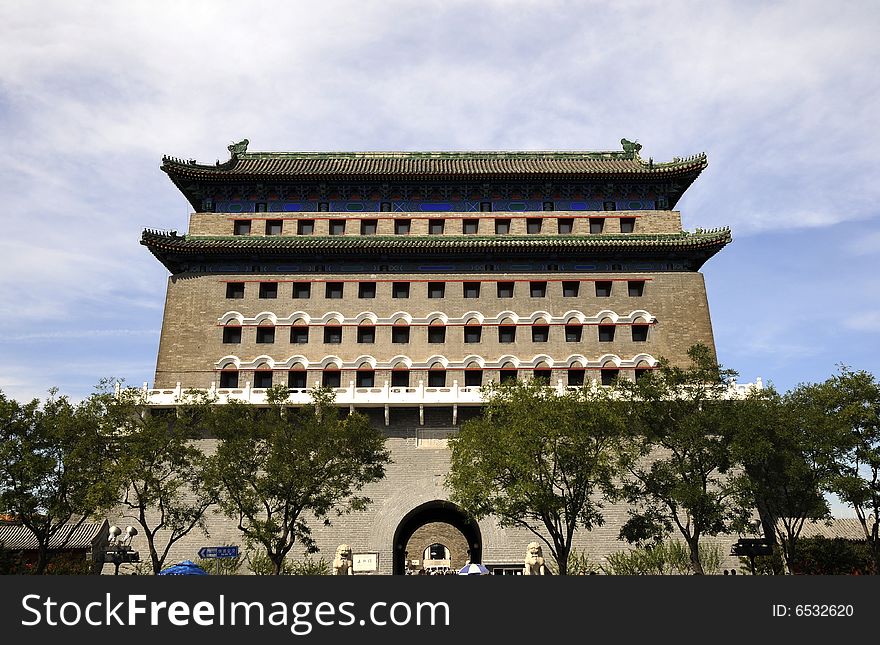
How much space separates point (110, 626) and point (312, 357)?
30231 mm

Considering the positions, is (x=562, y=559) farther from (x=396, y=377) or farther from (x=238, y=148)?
(x=238, y=148)

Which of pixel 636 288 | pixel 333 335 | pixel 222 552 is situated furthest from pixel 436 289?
pixel 222 552

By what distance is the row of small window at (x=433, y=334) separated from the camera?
45.1 metres

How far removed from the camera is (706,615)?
14742 millimetres

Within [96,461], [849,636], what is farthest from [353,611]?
[96,461]

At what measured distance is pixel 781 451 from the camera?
3181 centimetres

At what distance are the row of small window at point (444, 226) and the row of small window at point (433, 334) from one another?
695 centimetres

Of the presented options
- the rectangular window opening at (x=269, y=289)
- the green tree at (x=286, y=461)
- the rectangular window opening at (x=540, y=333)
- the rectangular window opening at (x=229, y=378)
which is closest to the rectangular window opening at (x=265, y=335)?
the rectangular window opening at (x=269, y=289)

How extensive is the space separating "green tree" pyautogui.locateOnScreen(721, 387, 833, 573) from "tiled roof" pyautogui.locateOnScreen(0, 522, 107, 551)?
1287 inches

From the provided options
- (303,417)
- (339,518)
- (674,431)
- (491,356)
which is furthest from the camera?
(491,356)

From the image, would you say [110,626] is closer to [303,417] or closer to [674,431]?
[303,417]

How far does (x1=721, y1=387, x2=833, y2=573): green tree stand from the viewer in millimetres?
30297


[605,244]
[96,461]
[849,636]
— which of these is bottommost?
[849,636]

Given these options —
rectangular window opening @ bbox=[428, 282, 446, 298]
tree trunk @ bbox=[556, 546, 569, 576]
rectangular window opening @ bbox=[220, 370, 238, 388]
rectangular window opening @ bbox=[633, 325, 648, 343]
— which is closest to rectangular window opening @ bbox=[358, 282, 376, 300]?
rectangular window opening @ bbox=[428, 282, 446, 298]
